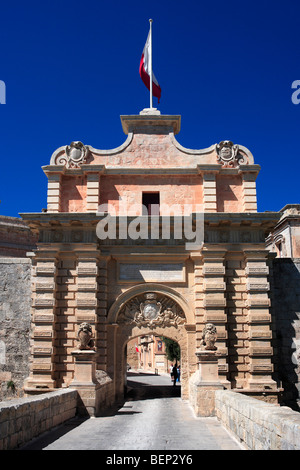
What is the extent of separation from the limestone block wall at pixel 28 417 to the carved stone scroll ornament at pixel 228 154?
9.84 meters

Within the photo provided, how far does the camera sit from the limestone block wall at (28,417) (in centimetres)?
707

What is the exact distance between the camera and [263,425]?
6738 millimetres

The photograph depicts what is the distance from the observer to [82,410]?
12523mm

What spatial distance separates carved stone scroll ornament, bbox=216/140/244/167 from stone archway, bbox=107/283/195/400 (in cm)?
492

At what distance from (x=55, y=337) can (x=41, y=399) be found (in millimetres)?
7113

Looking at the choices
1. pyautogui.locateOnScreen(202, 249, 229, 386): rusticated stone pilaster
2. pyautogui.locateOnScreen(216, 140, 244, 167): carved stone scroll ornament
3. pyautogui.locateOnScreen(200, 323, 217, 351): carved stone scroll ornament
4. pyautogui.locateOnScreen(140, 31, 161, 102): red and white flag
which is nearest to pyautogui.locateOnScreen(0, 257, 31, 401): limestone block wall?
pyautogui.locateOnScreen(202, 249, 229, 386): rusticated stone pilaster

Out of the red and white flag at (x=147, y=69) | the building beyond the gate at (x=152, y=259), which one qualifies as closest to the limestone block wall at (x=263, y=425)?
the building beyond the gate at (x=152, y=259)

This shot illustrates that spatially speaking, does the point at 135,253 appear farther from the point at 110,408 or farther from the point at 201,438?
the point at 201,438

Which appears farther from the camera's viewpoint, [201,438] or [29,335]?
[29,335]

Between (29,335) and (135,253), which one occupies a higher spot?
(135,253)

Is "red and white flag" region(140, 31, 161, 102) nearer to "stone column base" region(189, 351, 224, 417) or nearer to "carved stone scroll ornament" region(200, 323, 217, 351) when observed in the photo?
"carved stone scroll ornament" region(200, 323, 217, 351)

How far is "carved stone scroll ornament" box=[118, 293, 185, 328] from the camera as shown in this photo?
16828mm

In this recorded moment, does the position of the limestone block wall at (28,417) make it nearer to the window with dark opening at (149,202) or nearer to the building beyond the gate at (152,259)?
the building beyond the gate at (152,259)
